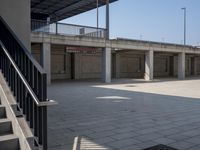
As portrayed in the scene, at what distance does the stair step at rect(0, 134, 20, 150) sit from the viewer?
11.2ft

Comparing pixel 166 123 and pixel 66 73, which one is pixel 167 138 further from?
pixel 66 73

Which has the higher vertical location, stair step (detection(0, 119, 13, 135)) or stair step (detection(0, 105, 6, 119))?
stair step (detection(0, 105, 6, 119))

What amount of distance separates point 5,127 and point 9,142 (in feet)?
1.26

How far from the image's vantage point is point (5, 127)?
379cm

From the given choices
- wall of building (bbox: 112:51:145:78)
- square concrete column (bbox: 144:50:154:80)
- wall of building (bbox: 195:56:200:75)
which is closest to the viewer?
square concrete column (bbox: 144:50:154:80)

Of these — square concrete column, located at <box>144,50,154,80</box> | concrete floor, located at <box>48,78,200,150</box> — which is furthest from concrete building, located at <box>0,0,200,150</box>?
concrete floor, located at <box>48,78,200,150</box>

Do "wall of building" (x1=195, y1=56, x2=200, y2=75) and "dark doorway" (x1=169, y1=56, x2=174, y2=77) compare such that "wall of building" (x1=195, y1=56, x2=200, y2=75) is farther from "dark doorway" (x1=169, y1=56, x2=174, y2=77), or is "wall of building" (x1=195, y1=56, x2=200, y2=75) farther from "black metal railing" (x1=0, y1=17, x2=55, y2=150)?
"black metal railing" (x1=0, y1=17, x2=55, y2=150)

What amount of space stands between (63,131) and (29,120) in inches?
67.7

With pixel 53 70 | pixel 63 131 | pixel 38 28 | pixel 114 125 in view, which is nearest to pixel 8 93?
pixel 63 131

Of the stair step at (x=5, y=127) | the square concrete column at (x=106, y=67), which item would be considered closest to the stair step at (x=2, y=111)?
the stair step at (x=5, y=127)

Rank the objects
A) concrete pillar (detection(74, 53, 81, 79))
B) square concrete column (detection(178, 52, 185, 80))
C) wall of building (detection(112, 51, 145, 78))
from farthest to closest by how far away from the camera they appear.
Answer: wall of building (detection(112, 51, 145, 78)) → square concrete column (detection(178, 52, 185, 80)) → concrete pillar (detection(74, 53, 81, 79))

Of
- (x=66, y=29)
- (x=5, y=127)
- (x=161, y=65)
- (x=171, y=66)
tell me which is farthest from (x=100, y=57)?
(x=5, y=127)

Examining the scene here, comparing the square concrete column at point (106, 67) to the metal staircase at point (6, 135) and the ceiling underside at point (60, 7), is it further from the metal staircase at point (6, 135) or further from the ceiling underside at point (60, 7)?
the metal staircase at point (6, 135)

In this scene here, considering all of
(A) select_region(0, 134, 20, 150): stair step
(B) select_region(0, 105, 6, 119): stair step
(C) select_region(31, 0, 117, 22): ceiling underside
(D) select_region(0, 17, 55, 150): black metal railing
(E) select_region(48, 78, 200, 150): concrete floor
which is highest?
(C) select_region(31, 0, 117, 22): ceiling underside
